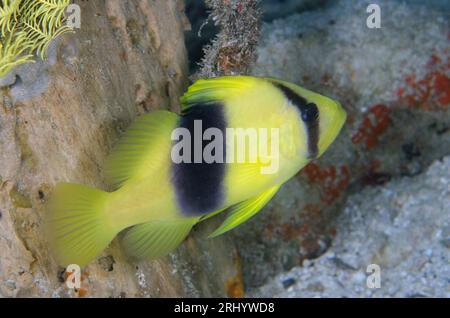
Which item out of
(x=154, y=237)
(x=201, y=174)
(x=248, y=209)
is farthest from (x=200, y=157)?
(x=154, y=237)

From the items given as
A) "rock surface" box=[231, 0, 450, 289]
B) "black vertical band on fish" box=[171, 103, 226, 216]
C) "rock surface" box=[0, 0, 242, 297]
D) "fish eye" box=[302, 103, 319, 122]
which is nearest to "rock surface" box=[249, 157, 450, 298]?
"rock surface" box=[231, 0, 450, 289]

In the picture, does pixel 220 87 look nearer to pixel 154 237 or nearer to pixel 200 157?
pixel 200 157

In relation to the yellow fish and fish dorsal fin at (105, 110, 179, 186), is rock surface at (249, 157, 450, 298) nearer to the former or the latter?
the yellow fish

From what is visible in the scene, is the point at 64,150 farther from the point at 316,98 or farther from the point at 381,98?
the point at 381,98

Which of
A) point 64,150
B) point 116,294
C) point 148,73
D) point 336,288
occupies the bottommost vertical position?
point 336,288

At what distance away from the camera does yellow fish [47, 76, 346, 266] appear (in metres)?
2.36

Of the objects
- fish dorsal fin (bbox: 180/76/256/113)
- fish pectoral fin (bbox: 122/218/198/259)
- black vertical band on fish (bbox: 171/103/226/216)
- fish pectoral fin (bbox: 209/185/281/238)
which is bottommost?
fish pectoral fin (bbox: 122/218/198/259)

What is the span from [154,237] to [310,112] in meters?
1.09

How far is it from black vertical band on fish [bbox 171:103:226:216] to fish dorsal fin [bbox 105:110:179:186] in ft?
0.29

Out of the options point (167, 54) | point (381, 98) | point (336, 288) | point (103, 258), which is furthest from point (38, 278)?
point (381, 98)

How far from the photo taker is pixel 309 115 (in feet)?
7.82

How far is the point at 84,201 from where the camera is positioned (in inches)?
94.0
